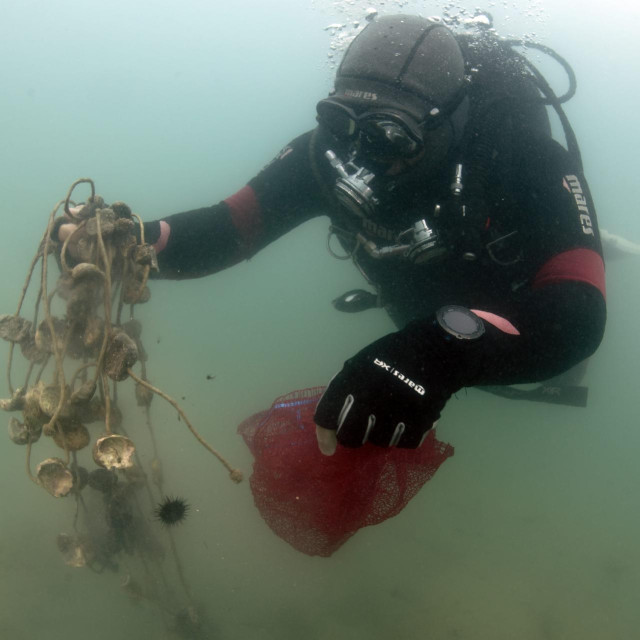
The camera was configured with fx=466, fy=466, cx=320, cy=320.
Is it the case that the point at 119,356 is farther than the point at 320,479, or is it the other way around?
the point at 320,479

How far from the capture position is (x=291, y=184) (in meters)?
3.79

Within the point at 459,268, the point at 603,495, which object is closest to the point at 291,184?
the point at 459,268

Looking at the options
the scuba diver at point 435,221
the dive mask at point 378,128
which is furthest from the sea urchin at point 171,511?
the dive mask at point 378,128

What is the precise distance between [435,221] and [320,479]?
1.67 metres

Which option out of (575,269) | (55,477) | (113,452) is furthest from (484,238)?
(55,477)

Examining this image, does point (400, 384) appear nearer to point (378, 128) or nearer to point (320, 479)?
point (320, 479)

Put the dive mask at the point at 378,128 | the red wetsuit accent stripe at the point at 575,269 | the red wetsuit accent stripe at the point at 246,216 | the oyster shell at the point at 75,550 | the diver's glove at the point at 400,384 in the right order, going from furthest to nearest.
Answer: the red wetsuit accent stripe at the point at 246,216 → the oyster shell at the point at 75,550 → the dive mask at the point at 378,128 → the red wetsuit accent stripe at the point at 575,269 → the diver's glove at the point at 400,384

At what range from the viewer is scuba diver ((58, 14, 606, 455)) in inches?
65.0

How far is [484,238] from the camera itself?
272cm

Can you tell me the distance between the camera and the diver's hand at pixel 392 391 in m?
1.59

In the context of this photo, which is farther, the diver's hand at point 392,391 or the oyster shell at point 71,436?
the oyster shell at point 71,436

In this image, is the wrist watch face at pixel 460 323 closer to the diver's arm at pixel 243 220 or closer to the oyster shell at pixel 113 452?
the oyster shell at pixel 113 452

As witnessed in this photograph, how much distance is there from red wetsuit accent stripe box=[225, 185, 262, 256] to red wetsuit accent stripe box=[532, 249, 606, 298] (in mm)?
2210

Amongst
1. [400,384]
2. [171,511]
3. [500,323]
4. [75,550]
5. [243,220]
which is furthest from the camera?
[243,220]
